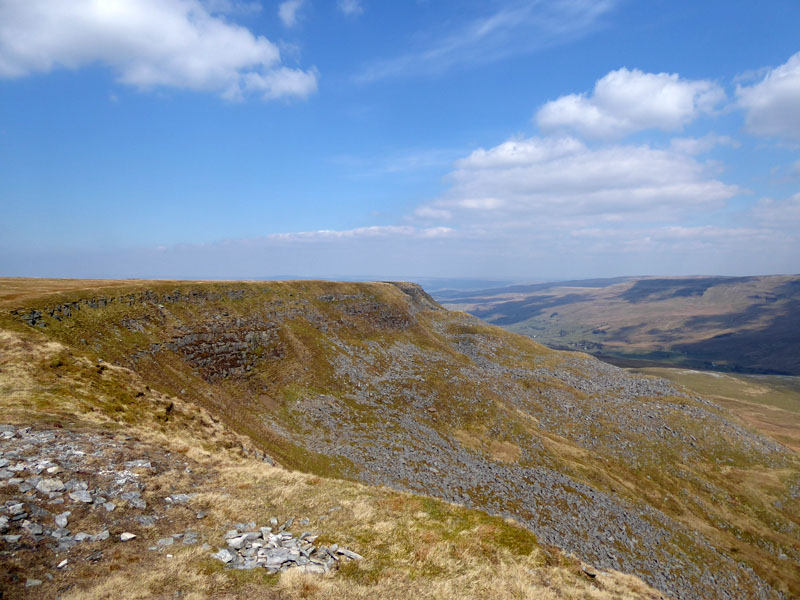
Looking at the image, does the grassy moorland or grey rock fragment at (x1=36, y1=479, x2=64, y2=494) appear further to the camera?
the grassy moorland

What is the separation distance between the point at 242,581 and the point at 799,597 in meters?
72.7

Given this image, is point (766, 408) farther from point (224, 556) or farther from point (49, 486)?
point (49, 486)

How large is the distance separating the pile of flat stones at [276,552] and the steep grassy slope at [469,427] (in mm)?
21893

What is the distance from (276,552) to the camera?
51.8 feet

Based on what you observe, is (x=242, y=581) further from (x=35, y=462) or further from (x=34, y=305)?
(x=34, y=305)

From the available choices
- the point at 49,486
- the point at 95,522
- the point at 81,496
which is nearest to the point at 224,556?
the point at 95,522

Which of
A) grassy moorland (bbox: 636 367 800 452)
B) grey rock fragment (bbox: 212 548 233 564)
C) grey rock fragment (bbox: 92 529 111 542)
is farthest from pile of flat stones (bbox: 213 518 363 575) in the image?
grassy moorland (bbox: 636 367 800 452)

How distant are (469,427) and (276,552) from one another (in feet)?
169

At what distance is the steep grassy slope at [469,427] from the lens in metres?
44.8

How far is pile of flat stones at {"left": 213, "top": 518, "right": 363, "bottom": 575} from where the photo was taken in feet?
49.1

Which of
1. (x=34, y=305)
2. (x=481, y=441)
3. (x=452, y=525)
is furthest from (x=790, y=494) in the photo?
(x=34, y=305)

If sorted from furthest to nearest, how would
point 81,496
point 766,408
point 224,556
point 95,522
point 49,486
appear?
point 766,408
point 81,496
point 49,486
point 95,522
point 224,556

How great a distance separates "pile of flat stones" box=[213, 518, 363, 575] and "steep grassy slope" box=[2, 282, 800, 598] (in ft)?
71.8

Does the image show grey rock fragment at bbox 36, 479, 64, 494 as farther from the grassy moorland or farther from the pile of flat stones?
the grassy moorland
